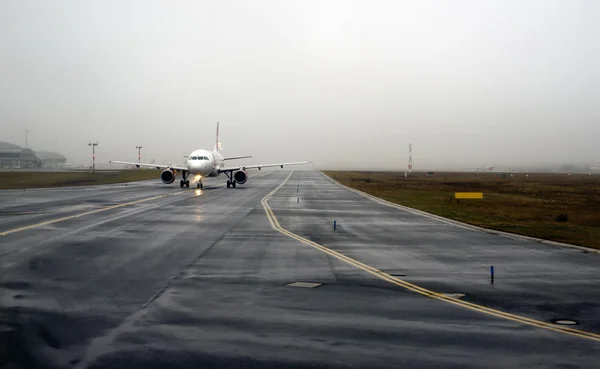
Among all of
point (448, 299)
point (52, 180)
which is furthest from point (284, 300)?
point (52, 180)

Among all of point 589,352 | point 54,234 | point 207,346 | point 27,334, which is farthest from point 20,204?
point 589,352

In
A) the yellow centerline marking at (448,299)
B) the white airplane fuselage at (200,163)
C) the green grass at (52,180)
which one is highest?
the white airplane fuselage at (200,163)

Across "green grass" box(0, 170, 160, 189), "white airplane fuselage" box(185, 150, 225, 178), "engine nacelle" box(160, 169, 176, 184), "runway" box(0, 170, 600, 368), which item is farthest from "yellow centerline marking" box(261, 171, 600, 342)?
"green grass" box(0, 170, 160, 189)

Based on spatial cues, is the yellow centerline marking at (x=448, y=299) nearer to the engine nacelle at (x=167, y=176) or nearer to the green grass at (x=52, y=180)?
the engine nacelle at (x=167, y=176)

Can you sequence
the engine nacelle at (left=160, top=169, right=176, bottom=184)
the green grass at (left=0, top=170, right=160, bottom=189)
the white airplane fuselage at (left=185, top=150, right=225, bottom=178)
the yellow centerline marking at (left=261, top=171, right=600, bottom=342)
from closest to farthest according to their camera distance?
the yellow centerline marking at (left=261, top=171, right=600, bottom=342), the white airplane fuselage at (left=185, top=150, right=225, bottom=178), the engine nacelle at (left=160, top=169, right=176, bottom=184), the green grass at (left=0, top=170, right=160, bottom=189)

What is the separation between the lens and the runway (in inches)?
317

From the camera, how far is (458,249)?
63.5 feet

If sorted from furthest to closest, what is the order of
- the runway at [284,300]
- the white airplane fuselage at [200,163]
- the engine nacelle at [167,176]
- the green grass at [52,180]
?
1. the green grass at [52,180]
2. the engine nacelle at [167,176]
3. the white airplane fuselage at [200,163]
4. the runway at [284,300]

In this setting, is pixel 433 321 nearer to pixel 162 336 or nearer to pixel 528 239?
pixel 162 336

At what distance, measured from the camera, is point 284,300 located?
1145 centimetres

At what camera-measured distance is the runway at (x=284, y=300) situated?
8062 millimetres

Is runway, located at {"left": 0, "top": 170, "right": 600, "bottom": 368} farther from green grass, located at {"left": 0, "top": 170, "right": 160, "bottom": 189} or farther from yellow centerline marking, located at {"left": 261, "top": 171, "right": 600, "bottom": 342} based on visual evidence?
green grass, located at {"left": 0, "top": 170, "right": 160, "bottom": 189}

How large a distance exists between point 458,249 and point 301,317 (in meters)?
11.4

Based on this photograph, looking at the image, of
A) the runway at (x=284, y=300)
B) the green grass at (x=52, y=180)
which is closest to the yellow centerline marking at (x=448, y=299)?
the runway at (x=284, y=300)
